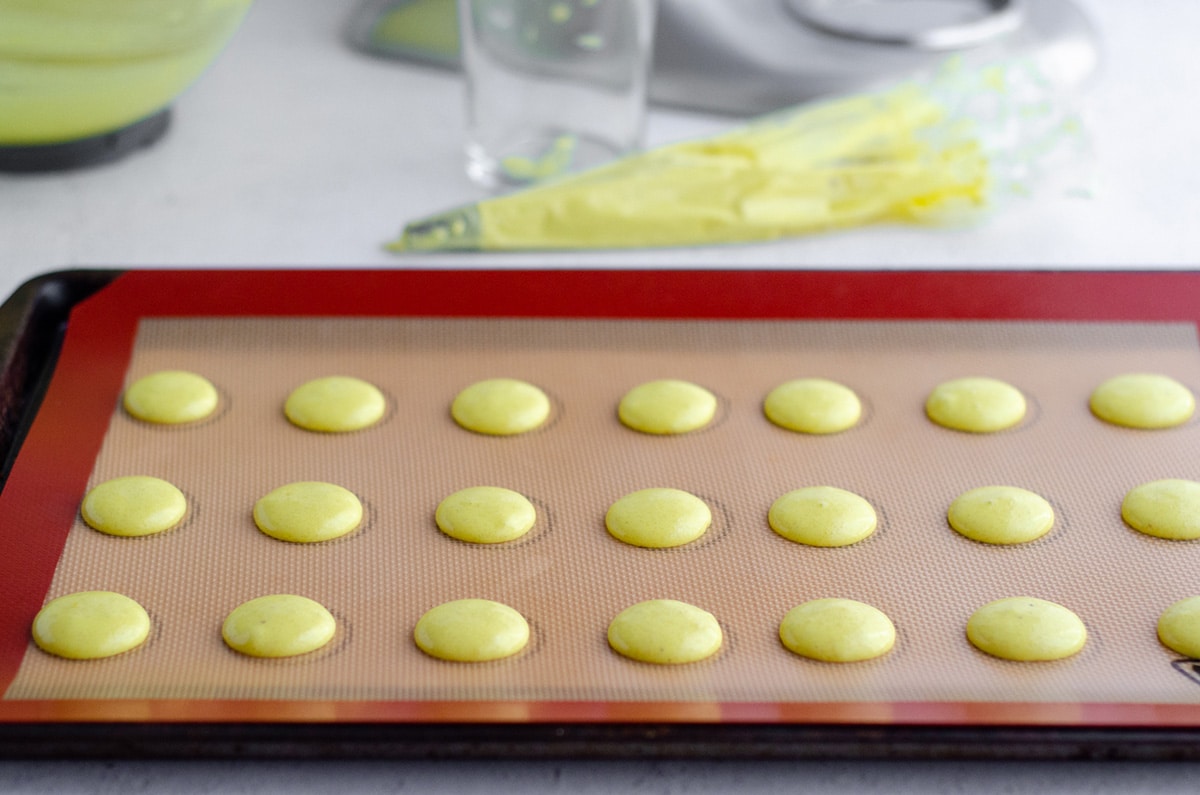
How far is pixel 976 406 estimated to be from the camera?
2.60 feet

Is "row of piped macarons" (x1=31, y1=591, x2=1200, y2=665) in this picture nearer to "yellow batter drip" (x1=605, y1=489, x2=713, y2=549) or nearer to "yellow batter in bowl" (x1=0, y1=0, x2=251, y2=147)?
"yellow batter drip" (x1=605, y1=489, x2=713, y2=549)

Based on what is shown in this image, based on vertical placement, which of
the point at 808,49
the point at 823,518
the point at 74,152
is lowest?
the point at 74,152

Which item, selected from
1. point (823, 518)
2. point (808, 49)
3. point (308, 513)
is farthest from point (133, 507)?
point (808, 49)

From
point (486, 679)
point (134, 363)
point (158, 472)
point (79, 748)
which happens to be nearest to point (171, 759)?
point (79, 748)

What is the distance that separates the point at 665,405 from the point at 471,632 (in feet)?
0.79

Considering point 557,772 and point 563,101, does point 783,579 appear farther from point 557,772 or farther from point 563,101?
point 563,101

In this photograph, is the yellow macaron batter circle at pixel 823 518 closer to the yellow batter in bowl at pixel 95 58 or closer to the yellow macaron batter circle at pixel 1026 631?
the yellow macaron batter circle at pixel 1026 631

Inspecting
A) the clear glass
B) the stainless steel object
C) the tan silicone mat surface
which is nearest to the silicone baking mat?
the tan silicone mat surface

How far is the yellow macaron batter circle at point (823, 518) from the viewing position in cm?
69

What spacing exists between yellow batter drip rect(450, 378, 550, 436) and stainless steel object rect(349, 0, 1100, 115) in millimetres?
547

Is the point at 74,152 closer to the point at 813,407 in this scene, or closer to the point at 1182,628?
the point at 813,407

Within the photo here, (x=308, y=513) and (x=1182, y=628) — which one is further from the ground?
(x=1182, y=628)

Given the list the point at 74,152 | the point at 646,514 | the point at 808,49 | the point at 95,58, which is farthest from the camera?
the point at 808,49

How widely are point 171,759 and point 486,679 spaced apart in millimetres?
137
